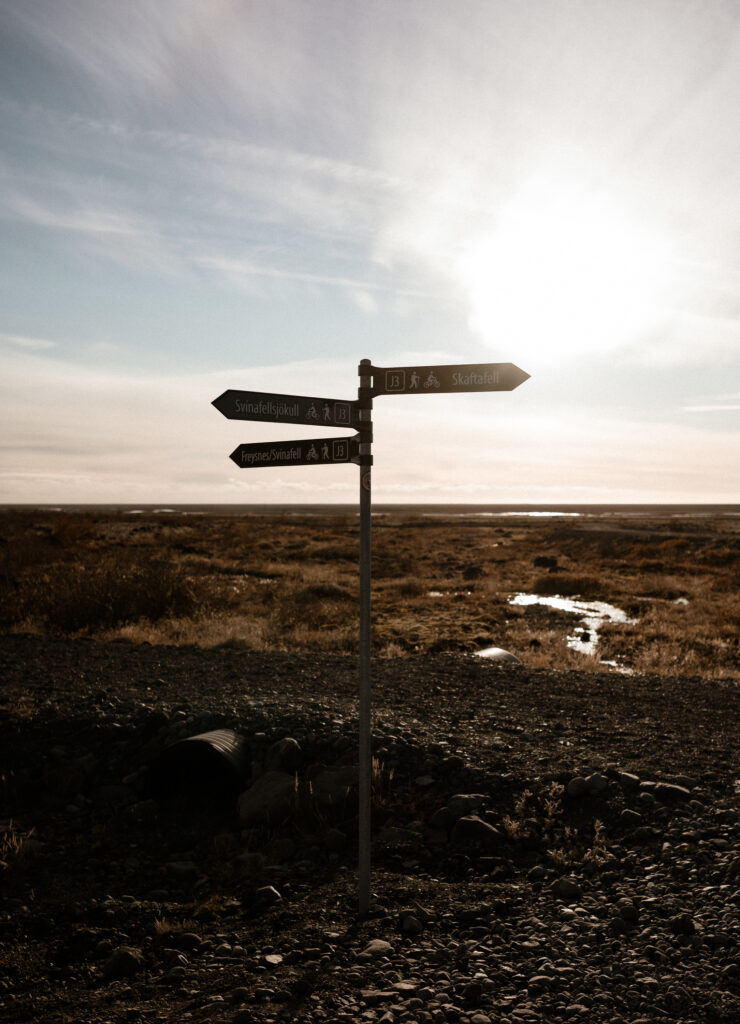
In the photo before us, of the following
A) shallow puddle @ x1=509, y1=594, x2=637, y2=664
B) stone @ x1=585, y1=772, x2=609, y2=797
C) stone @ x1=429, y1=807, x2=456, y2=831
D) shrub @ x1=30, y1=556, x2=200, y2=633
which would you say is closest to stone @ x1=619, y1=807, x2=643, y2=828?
stone @ x1=585, y1=772, x2=609, y2=797

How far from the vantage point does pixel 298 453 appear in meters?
4.73

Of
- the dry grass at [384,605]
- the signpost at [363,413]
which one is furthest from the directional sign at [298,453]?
the dry grass at [384,605]

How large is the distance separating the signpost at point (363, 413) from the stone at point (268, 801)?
1.64m

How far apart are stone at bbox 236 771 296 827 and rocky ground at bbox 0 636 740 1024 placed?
0.02 metres

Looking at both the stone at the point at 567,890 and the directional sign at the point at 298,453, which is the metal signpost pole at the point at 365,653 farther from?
the stone at the point at 567,890

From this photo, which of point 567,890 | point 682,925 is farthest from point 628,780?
point 682,925

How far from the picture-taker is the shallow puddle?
1706cm

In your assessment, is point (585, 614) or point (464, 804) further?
point (585, 614)

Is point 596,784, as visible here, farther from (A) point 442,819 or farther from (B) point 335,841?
(B) point 335,841

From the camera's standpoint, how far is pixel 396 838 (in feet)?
18.8

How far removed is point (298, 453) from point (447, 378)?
40.8 inches

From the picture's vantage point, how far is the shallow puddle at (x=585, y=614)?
56.0 ft

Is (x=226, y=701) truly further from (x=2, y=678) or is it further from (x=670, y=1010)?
(x=670, y=1010)

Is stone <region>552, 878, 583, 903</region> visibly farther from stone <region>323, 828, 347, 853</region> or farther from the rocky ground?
stone <region>323, 828, 347, 853</region>
